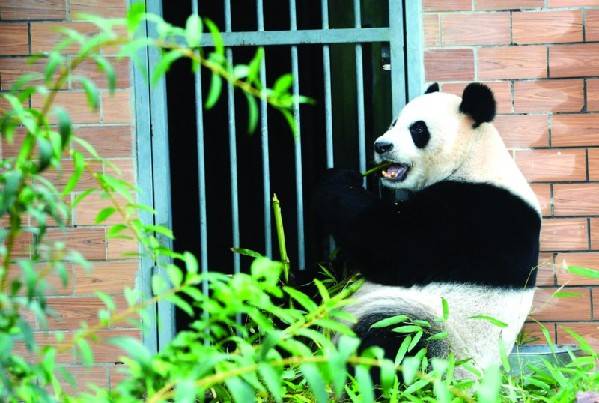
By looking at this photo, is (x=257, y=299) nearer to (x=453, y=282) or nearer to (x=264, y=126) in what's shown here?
(x=453, y=282)

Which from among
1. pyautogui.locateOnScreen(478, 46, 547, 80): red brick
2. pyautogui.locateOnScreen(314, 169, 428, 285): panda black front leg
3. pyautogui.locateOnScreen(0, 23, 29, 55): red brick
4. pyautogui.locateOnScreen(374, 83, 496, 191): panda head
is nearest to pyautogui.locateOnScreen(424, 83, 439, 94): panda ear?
pyautogui.locateOnScreen(374, 83, 496, 191): panda head

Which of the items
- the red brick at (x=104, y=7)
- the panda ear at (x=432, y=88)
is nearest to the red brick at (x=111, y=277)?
the red brick at (x=104, y=7)

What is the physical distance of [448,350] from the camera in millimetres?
2926

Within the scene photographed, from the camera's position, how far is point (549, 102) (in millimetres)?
3275

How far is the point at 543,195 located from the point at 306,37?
1086 mm

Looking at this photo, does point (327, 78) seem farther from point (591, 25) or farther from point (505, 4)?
point (591, 25)

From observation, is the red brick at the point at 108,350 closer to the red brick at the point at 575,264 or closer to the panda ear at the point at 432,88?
the panda ear at the point at 432,88

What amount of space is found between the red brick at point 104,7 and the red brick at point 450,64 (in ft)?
3.83

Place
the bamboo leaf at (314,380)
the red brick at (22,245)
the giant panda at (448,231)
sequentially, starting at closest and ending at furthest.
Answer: the bamboo leaf at (314,380)
the giant panda at (448,231)
the red brick at (22,245)

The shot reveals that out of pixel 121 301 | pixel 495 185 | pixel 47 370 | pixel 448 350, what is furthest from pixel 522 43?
pixel 47 370

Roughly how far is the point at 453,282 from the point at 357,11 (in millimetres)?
1108

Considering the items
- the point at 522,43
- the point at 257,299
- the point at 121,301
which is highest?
the point at 522,43

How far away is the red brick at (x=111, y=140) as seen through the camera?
327cm

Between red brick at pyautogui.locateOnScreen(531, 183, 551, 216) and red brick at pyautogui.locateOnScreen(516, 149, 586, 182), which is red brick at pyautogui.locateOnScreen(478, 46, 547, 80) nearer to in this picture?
red brick at pyautogui.locateOnScreen(516, 149, 586, 182)
